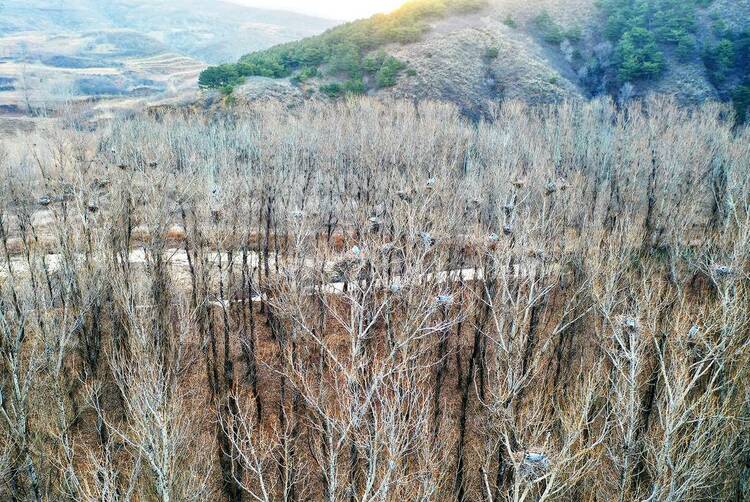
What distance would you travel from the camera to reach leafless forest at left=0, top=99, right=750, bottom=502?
1227 centimetres

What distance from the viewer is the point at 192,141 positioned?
1896 inches

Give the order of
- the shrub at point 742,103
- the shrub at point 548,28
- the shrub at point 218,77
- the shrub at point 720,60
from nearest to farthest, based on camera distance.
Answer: the shrub at point 742,103 → the shrub at point 720,60 → the shrub at point 218,77 → the shrub at point 548,28

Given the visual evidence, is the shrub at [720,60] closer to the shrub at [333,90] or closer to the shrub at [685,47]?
the shrub at [685,47]

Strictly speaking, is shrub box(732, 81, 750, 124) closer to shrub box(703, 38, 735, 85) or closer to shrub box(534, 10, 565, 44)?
shrub box(703, 38, 735, 85)

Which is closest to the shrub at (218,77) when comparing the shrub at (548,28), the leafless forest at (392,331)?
the leafless forest at (392,331)

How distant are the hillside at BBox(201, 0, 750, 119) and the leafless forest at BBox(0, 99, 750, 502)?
24.9 meters

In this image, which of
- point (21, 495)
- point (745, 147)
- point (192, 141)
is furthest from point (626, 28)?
point (21, 495)

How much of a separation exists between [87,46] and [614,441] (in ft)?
689

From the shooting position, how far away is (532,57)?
74062 mm

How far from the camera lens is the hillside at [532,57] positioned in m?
67.1

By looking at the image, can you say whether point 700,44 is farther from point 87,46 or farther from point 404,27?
point 87,46

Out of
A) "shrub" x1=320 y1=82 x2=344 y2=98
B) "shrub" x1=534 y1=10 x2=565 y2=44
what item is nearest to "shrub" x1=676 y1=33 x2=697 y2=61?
"shrub" x1=534 y1=10 x2=565 y2=44

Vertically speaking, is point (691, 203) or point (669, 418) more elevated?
point (691, 203)

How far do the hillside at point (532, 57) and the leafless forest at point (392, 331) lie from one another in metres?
24.9
